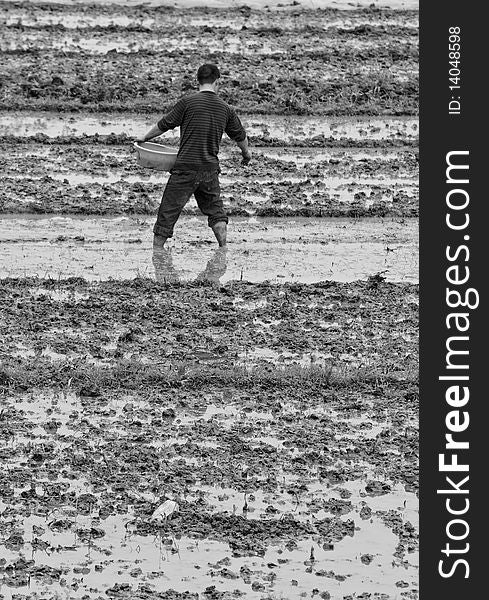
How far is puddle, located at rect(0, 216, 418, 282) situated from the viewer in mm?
10141

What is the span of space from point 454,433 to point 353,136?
9.04m

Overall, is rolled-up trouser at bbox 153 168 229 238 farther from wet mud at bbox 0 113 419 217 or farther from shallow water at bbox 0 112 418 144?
shallow water at bbox 0 112 418 144

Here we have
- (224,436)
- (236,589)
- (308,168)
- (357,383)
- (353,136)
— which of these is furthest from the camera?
(353,136)

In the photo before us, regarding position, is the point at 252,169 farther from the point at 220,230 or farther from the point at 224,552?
the point at 224,552

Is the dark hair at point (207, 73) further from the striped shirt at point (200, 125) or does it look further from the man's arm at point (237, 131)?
the man's arm at point (237, 131)

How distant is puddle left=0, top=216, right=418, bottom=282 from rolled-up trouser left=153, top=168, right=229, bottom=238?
249mm

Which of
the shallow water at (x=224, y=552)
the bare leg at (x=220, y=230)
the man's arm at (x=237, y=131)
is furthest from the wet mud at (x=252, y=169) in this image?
the shallow water at (x=224, y=552)

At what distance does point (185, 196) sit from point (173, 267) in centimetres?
61

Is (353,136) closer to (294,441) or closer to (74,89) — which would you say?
(74,89)

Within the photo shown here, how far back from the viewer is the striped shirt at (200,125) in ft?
33.6

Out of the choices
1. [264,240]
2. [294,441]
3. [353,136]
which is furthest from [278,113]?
[294,441]

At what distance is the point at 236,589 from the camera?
5.73 meters

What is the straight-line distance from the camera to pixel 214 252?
10.6m

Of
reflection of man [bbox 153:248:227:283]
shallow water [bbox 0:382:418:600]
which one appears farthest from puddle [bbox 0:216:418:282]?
shallow water [bbox 0:382:418:600]
